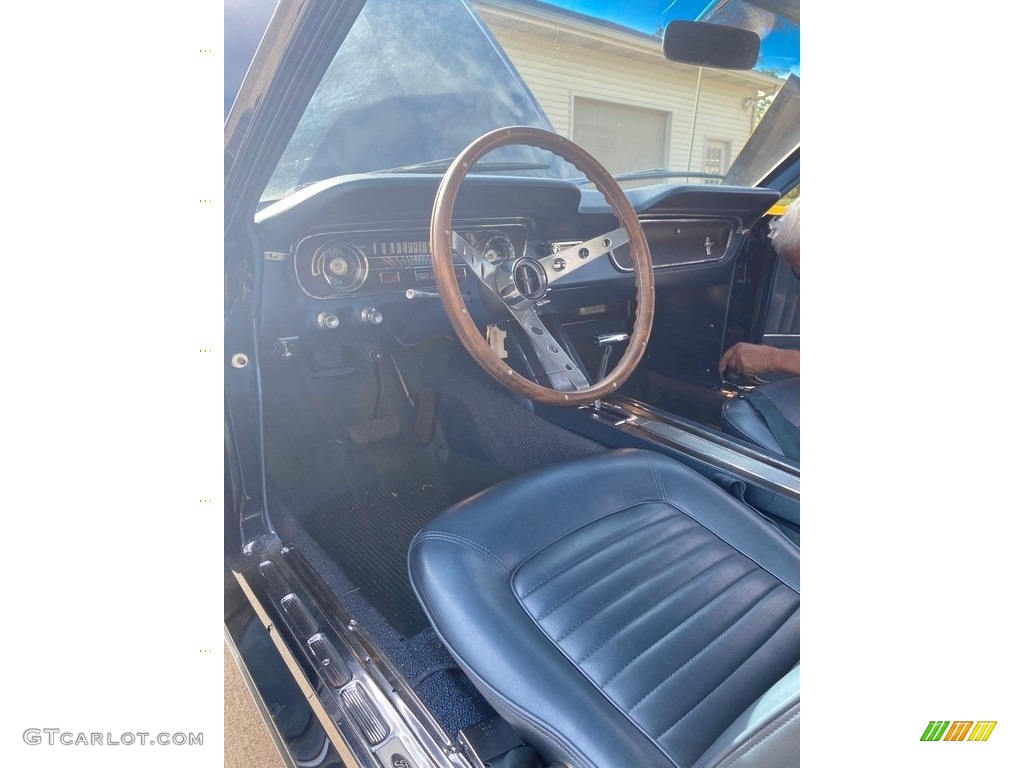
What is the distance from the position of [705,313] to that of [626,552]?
4.67 ft

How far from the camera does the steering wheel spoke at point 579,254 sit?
147 cm

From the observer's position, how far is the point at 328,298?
1462mm

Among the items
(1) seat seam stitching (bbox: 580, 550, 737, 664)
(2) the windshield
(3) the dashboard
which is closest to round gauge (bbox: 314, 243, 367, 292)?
(3) the dashboard

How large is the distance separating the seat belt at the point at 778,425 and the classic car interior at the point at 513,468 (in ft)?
0.11

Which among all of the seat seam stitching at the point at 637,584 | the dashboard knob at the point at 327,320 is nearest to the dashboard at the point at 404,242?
the dashboard knob at the point at 327,320

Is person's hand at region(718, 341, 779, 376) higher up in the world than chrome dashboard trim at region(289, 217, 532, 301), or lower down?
lower down

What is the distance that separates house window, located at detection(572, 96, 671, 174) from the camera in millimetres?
1820

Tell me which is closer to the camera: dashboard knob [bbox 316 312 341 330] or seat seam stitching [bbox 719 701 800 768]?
seat seam stitching [bbox 719 701 800 768]

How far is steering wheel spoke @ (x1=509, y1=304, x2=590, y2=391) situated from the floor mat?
500 mm

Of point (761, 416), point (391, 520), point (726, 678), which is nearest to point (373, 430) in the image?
point (391, 520)

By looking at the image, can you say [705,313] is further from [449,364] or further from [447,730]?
[447,730]

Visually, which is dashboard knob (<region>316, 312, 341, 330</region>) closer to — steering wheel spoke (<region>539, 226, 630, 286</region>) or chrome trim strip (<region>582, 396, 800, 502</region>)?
steering wheel spoke (<region>539, 226, 630, 286</region>)
